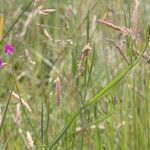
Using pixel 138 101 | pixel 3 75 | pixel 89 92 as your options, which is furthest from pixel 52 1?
pixel 138 101

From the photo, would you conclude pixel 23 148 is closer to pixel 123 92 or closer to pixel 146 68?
pixel 123 92

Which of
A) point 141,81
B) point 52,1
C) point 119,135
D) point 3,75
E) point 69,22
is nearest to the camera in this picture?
point 69,22

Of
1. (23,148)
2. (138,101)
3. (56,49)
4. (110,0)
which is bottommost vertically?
(23,148)

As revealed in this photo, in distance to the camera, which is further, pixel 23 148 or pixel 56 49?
pixel 23 148

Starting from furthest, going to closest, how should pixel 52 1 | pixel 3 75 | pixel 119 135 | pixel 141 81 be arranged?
pixel 52 1, pixel 3 75, pixel 141 81, pixel 119 135

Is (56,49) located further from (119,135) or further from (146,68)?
(146,68)

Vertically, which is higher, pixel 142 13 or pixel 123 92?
pixel 142 13

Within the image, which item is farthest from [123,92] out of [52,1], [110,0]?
[52,1]

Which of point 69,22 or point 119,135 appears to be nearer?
point 69,22

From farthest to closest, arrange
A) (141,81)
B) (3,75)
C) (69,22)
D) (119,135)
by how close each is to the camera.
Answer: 1. (3,75)
2. (141,81)
3. (119,135)
4. (69,22)
